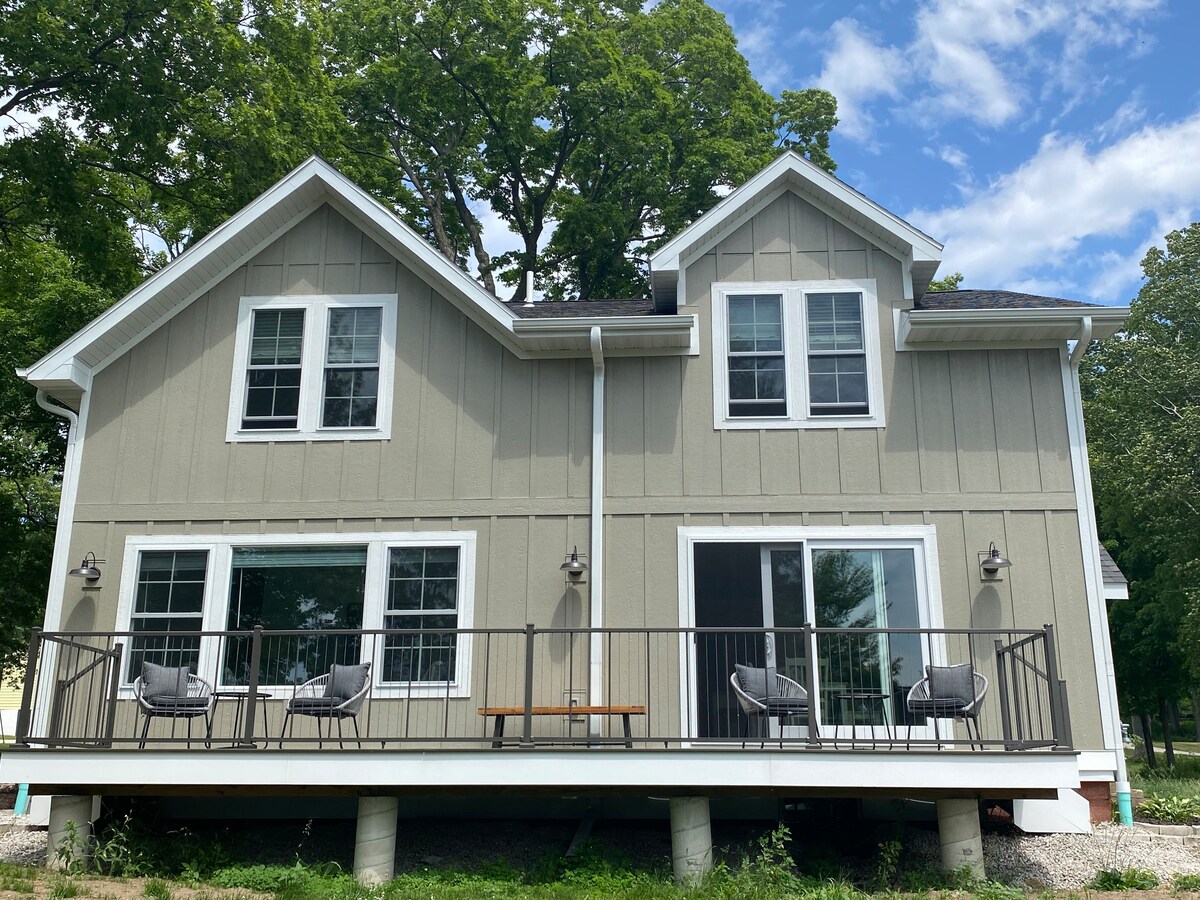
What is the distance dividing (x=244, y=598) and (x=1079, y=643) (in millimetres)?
8535

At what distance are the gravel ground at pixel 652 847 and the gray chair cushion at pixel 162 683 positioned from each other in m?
1.72

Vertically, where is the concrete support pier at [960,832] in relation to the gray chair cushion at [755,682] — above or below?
below

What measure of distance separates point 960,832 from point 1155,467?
1981 centimetres

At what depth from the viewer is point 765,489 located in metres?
11.5

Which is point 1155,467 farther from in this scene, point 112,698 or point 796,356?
point 112,698

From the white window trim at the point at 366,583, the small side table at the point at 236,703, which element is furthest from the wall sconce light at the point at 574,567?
the small side table at the point at 236,703

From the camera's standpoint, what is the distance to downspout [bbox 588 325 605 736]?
10906 mm

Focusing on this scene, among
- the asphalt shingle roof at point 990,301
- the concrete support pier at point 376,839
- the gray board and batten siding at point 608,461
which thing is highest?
the asphalt shingle roof at point 990,301

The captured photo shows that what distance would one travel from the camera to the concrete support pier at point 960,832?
30.5 ft

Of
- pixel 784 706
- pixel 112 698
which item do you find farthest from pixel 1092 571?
pixel 112 698

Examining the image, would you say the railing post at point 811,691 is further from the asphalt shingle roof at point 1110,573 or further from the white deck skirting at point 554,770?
the asphalt shingle roof at point 1110,573

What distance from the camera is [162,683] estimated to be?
10258 mm

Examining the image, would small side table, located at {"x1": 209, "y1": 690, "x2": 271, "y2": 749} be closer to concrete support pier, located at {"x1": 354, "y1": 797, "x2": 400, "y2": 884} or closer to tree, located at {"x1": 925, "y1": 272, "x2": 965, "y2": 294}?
concrete support pier, located at {"x1": 354, "y1": 797, "x2": 400, "y2": 884}

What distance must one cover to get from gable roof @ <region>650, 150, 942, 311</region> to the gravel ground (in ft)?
18.7
